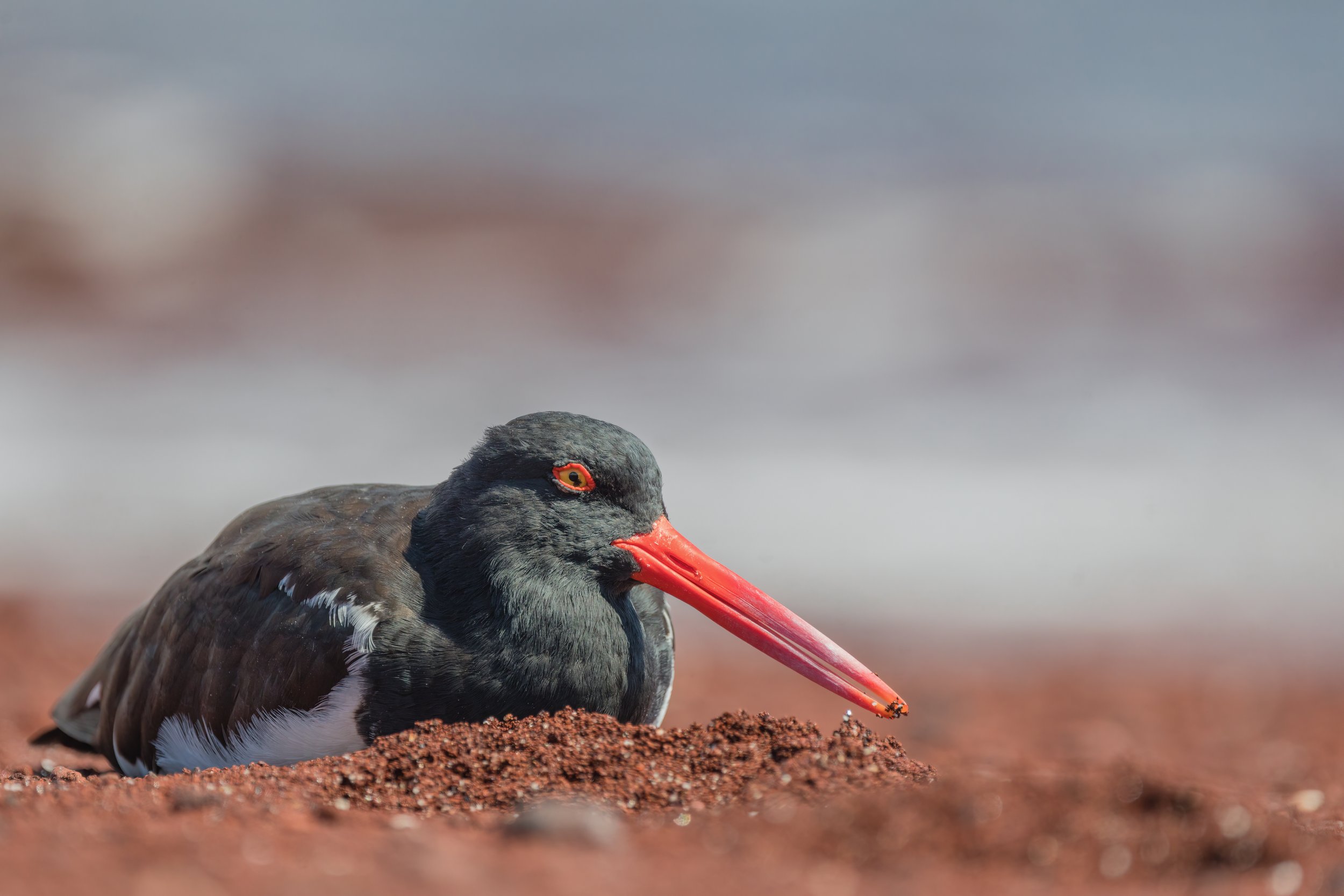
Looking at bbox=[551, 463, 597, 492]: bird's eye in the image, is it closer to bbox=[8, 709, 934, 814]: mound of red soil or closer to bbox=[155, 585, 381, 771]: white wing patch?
bbox=[155, 585, 381, 771]: white wing patch

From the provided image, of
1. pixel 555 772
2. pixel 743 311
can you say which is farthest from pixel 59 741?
pixel 743 311

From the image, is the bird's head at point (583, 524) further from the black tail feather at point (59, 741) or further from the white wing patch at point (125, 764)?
the black tail feather at point (59, 741)

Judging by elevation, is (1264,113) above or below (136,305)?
above

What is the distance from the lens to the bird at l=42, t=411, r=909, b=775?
435 cm

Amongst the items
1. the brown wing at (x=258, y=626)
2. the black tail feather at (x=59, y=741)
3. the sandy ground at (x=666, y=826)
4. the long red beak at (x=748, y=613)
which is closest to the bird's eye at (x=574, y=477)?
the long red beak at (x=748, y=613)

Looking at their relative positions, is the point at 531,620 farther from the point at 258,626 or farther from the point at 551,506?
the point at 258,626

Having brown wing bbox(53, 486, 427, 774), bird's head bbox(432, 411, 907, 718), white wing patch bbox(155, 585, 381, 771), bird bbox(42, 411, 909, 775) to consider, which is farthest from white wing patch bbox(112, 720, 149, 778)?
bird's head bbox(432, 411, 907, 718)

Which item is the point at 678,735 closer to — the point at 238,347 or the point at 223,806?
the point at 223,806

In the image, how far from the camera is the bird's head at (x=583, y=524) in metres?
4.56

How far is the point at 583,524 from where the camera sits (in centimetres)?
462

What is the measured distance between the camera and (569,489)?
4621mm

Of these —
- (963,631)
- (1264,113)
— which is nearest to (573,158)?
(1264,113)

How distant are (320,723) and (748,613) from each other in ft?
5.25

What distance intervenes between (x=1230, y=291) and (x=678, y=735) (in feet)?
79.6
